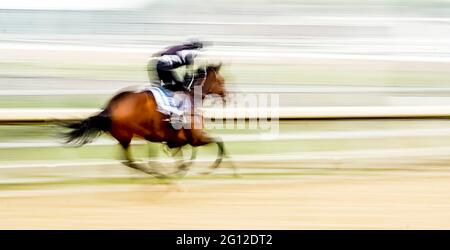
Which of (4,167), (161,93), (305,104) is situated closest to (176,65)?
(161,93)

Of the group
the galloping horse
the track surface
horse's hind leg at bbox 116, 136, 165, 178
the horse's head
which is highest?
the horse's head

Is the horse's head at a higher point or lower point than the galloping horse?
higher

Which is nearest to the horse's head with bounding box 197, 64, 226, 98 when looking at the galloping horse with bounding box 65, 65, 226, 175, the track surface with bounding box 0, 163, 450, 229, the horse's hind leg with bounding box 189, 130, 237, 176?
the galloping horse with bounding box 65, 65, 226, 175

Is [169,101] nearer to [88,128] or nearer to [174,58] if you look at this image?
[174,58]

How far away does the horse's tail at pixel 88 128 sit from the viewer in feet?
9.35

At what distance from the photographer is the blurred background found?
287 cm

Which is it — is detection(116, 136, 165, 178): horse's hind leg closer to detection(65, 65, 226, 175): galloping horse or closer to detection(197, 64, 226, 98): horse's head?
detection(65, 65, 226, 175): galloping horse

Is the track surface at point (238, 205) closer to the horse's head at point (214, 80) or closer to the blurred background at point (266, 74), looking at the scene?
the blurred background at point (266, 74)

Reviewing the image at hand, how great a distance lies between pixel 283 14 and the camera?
9.56 ft

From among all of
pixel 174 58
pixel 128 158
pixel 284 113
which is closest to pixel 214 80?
pixel 174 58

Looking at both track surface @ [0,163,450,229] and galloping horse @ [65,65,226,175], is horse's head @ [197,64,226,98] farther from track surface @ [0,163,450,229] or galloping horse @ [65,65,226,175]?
track surface @ [0,163,450,229]

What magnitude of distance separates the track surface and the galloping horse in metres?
0.12

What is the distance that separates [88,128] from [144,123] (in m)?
0.21
